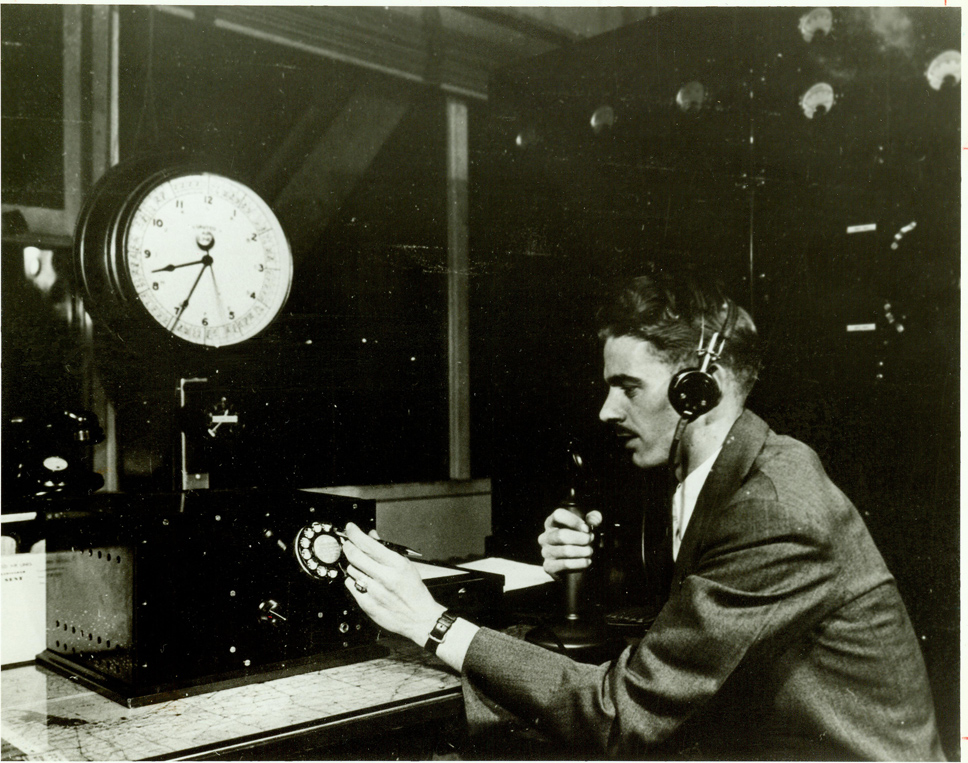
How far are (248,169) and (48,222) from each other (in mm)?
377

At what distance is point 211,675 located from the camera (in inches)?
46.8

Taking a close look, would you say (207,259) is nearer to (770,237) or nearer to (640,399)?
(640,399)

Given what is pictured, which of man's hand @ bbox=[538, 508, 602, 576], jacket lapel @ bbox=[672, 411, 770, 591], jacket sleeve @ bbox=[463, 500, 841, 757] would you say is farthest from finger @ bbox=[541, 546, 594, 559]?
jacket sleeve @ bbox=[463, 500, 841, 757]

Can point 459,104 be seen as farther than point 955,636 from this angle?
Yes

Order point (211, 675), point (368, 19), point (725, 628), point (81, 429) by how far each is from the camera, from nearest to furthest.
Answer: point (725, 628), point (211, 675), point (81, 429), point (368, 19)

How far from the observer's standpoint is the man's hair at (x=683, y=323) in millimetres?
1405

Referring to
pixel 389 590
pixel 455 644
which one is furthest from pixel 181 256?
pixel 455 644

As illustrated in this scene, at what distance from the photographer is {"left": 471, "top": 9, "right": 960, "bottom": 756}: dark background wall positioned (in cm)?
138

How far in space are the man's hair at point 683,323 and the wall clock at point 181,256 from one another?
65cm

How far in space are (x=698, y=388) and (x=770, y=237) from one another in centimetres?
37

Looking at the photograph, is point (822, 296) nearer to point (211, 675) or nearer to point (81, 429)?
point (211, 675)

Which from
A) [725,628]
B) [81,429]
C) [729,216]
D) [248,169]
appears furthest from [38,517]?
[729,216]

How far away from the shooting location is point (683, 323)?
1.42 metres

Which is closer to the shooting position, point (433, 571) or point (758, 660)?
point (758, 660)
